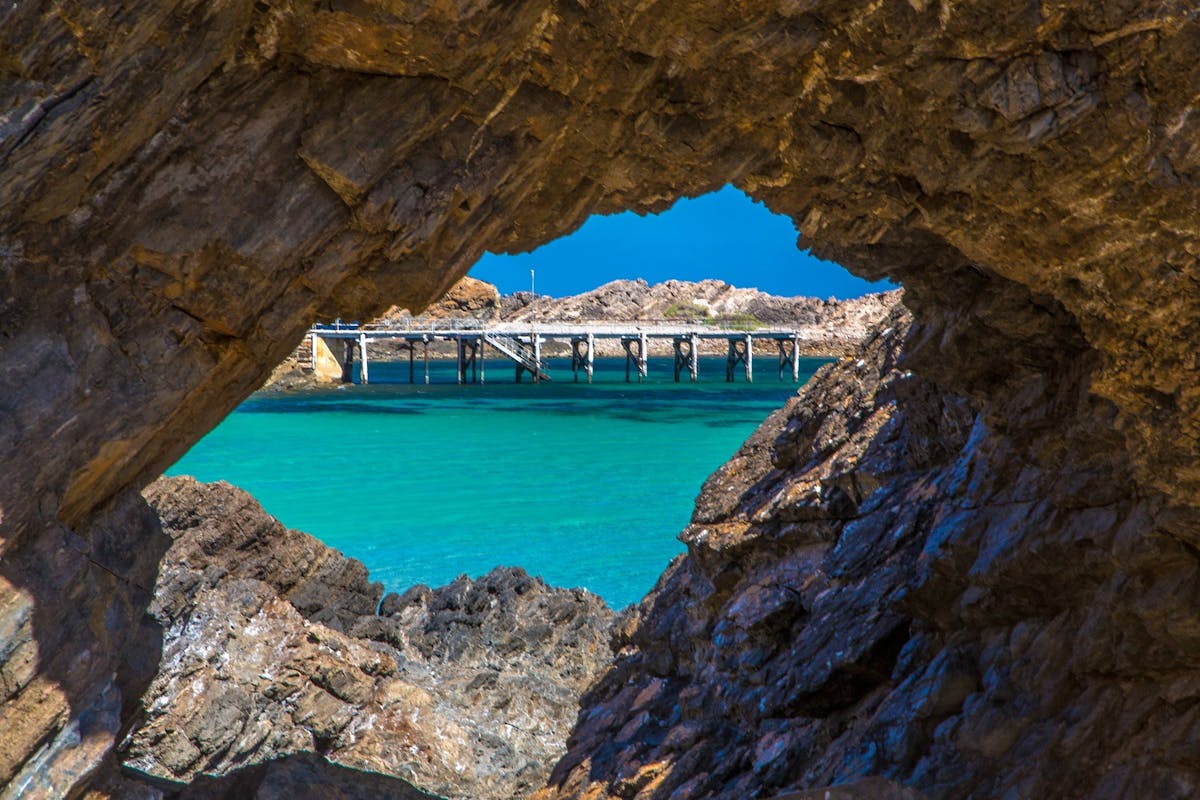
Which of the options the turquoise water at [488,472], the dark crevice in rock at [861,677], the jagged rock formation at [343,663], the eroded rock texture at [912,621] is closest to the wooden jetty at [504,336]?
the turquoise water at [488,472]

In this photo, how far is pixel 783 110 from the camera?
5148 mm

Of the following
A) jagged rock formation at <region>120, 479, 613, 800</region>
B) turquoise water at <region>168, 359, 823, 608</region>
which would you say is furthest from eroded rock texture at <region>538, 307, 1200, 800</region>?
turquoise water at <region>168, 359, 823, 608</region>

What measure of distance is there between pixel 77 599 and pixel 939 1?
4805mm

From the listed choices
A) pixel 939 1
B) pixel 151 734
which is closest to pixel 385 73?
pixel 939 1

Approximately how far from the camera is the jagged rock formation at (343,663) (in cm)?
1052

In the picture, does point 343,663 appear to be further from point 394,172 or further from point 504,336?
point 504,336

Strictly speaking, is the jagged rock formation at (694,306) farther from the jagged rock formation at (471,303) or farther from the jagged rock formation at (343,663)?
the jagged rock formation at (343,663)

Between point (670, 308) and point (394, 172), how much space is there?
3516 inches

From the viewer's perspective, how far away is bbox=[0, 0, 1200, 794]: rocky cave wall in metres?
4.26

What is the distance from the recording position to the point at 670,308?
307ft

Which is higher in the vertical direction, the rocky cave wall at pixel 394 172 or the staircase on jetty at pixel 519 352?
the staircase on jetty at pixel 519 352

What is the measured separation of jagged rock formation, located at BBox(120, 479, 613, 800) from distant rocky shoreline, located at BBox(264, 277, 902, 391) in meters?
62.4

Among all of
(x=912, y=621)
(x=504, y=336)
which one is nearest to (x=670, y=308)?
(x=504, y=336)

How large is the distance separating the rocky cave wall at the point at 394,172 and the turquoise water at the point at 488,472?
15510 mm
